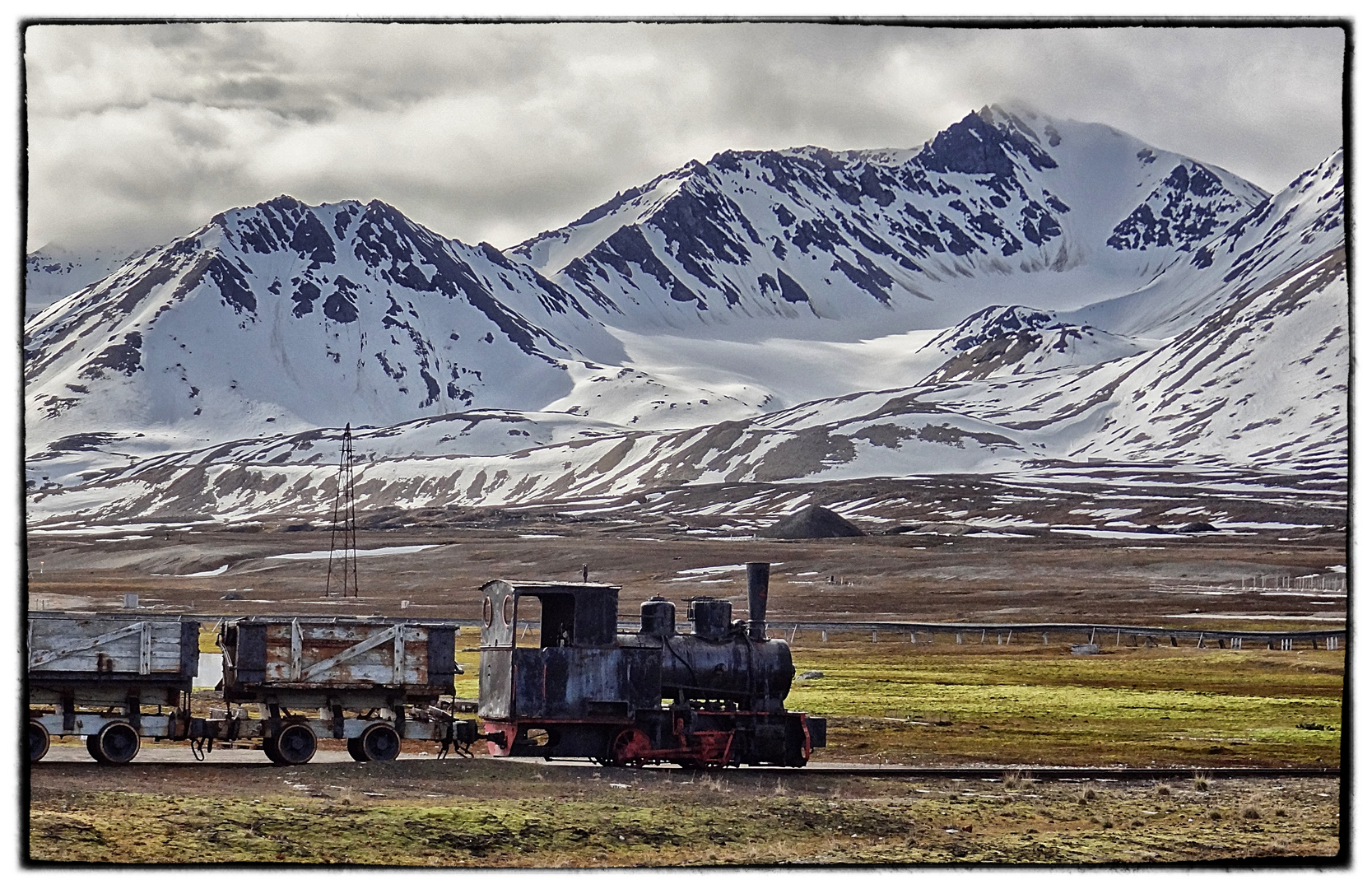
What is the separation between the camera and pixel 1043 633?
350ft

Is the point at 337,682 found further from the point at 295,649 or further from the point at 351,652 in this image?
the point at 295,649

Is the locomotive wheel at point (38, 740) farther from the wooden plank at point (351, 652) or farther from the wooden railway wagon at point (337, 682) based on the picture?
the wooden plank at point (351, 652)

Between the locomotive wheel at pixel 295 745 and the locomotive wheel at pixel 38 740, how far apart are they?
4.67 m

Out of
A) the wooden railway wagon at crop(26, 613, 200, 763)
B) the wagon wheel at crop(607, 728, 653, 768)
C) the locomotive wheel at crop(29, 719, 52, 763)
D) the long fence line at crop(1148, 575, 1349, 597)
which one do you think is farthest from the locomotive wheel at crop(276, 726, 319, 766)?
the long fence line at crop(1148, 575, 1349, 597)

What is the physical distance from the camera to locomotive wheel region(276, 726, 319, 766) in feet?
117

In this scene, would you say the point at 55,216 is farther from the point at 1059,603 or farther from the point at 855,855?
the point at 1059,603

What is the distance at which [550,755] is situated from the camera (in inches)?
1449

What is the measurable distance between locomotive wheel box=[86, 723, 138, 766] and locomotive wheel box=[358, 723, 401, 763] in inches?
191

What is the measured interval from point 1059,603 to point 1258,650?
42736mm

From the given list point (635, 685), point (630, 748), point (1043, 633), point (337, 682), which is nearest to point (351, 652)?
point (337, 682)

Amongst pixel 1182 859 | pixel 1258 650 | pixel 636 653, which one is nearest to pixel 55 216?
pixel 636 653

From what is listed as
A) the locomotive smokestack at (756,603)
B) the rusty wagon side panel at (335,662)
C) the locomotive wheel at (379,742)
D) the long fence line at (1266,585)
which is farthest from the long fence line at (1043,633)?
the locomotive wheel at (379,742)

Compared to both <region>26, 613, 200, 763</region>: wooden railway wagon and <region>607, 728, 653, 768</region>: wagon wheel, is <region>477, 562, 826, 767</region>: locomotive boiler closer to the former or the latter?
<region>607, 728, 653, 768</region>: wagon wheel

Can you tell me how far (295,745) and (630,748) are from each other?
24.0 feet
